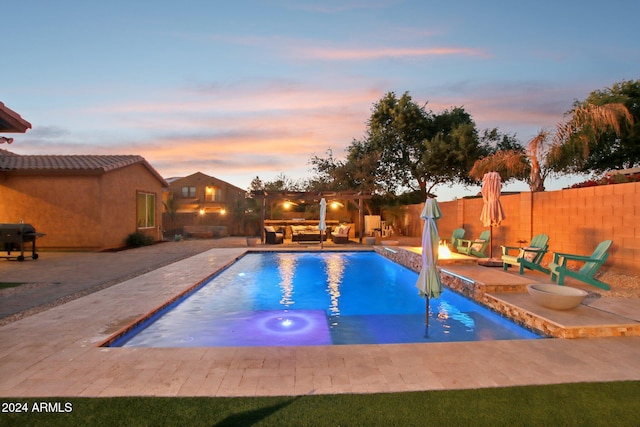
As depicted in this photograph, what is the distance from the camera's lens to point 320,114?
1847cm

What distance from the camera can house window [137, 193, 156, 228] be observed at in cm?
1749

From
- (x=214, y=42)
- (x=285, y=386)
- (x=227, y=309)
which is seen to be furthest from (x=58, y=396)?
(x=214, y=42)

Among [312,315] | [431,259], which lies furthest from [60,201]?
[431,259]

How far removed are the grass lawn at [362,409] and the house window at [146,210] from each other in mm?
16055

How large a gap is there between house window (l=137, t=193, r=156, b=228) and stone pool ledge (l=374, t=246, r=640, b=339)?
14694 millimetres

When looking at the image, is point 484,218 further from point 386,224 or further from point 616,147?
point 616,147

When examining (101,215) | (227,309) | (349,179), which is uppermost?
(349,179)

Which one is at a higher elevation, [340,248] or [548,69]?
[548,69]

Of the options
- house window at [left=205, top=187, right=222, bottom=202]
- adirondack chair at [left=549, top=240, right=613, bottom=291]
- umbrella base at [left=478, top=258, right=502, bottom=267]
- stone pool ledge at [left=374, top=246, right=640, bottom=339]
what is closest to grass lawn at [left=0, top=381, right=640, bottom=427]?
stone pool ledge at [left=374, top=246, right=640, bottom=339]

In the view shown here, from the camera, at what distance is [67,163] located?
15.0 meters

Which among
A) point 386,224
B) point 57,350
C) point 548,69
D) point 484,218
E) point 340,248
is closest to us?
point 57,350

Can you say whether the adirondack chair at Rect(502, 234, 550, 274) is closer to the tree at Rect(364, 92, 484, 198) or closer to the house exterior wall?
the house exterior wall

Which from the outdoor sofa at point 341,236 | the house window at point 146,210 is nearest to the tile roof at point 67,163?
the house window at point 146,210

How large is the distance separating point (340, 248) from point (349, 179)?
32.4 ft
